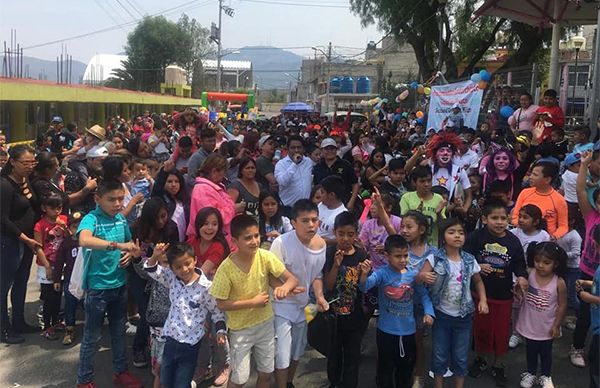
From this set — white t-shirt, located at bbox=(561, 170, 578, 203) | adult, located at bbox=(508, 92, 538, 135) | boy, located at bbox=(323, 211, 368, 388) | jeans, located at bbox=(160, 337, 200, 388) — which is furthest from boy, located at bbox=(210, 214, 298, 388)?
adult, located at bbox=(508, 92, 538, 135)

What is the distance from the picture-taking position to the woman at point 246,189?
5.11 meters

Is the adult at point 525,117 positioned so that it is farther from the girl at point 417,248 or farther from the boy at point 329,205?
the girl at point 417,248

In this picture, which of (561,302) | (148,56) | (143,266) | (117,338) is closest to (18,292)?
(117,338)

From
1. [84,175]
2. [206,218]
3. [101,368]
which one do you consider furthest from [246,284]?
[84,175]

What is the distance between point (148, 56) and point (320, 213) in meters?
57.0

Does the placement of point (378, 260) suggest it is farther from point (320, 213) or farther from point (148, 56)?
point (148, 56)

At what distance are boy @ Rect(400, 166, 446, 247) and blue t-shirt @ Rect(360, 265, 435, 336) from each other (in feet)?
3.31

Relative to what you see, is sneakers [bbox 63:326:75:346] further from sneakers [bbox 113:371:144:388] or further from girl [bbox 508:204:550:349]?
girl [bbox 508:204:550:349]

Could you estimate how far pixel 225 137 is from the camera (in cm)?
955

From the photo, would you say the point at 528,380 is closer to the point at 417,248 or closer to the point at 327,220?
the point at 417,248

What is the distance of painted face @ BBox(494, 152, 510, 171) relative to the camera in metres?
6.06

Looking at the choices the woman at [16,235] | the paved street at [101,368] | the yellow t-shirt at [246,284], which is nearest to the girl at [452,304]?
the paved street at [101,368]

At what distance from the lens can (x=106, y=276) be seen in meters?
3.83

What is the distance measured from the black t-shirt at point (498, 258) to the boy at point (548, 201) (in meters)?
0.76
